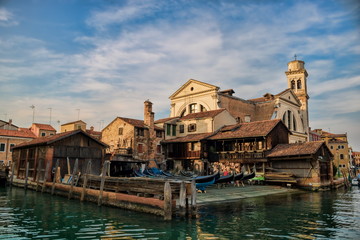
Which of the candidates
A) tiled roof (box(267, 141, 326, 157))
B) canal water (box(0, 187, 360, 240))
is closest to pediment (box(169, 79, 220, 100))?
tiled roof (box(267, 141, 326, 157))

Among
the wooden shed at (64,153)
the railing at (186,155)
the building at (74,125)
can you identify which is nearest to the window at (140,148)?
the railing at (186,155)

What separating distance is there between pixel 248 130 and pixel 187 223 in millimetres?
20141

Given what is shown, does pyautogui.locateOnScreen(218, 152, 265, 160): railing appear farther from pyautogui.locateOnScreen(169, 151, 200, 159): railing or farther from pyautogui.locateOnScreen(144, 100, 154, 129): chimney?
pyautogui.locateOnScreen(144, 100, 154, 129): chimney

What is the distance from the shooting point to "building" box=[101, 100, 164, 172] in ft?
106

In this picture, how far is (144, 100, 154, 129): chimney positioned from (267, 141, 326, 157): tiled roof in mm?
13758

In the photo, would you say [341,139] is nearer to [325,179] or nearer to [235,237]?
[325,179]

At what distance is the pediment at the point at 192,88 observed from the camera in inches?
1579

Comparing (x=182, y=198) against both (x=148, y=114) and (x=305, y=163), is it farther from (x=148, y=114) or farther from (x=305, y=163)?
(x=148, y=114)

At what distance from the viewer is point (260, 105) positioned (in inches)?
1751

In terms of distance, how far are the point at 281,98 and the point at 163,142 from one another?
62.3 feet

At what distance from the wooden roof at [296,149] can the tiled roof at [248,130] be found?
185cm

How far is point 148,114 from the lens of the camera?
33.8m

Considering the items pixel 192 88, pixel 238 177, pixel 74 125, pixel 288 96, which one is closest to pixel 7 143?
pixel 74 125

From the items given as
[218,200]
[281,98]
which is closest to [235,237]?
[218,200]
